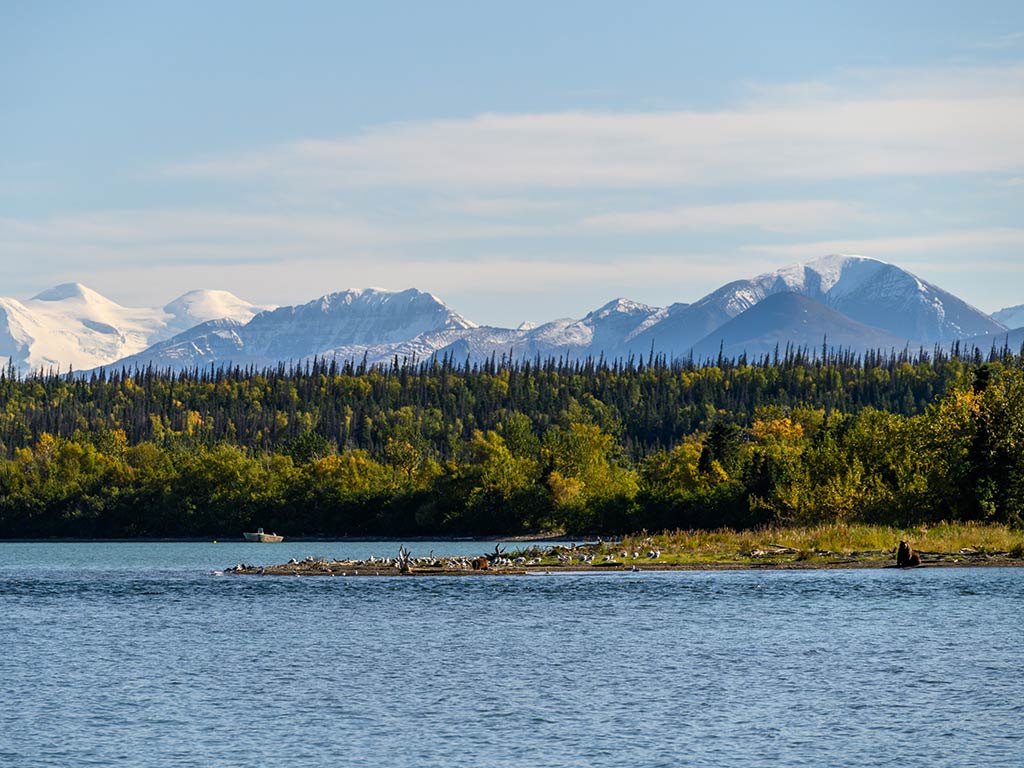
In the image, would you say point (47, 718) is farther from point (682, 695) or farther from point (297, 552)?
point (297, 552)

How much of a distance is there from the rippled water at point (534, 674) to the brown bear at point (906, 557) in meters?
1.43

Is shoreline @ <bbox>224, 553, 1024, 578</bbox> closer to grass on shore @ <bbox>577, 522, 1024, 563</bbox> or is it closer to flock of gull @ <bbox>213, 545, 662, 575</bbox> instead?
flock of gull @ <bbox>213, 545, 662, 575</bbox>

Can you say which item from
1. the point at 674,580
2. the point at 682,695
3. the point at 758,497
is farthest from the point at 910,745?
the point at 758,497

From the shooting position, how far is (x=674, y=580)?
348 ft

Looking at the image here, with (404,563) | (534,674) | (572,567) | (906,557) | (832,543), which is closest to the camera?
(534,674)

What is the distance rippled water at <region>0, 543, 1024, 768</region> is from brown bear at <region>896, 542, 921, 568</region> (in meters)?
1.43

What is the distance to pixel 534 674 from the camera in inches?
2461

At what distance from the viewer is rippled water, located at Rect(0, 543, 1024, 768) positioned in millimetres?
47188

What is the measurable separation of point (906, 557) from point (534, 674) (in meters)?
51.4

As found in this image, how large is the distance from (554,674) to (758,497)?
330 feet

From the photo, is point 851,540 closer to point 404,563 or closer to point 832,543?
point 832,543

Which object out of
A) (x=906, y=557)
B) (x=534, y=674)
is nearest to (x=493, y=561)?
(x=906, y=557)

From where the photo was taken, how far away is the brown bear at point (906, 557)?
106m

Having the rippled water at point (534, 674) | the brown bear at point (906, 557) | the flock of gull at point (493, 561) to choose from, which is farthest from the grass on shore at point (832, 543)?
the rippled water at point (534, 674)
